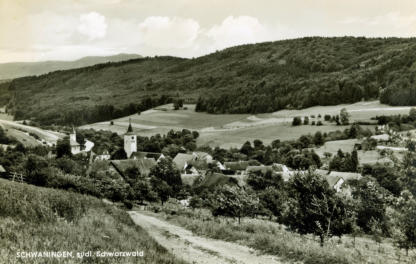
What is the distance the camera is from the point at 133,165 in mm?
75062

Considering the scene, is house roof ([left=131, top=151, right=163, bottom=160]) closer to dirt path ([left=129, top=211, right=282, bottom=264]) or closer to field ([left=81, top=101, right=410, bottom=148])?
field ([left=81, top=101, right=410, bottom=148])

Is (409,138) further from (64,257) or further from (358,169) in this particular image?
(358,169)

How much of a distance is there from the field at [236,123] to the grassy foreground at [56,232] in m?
97.7

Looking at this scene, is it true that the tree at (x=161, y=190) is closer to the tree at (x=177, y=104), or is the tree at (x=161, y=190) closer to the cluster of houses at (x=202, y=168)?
the cluster of houses at (x=202, y=168)

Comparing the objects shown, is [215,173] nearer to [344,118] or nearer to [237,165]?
[237,165]

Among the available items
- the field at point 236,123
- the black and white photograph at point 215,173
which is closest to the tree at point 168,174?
the black and white photograph at point 215,173

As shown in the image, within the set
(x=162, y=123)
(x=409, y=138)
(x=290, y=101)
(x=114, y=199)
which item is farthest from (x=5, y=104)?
(x=290, y=101)

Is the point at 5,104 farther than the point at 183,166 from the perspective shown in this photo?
No

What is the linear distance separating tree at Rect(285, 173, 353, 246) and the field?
275ft

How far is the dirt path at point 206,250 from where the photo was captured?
14.6 m

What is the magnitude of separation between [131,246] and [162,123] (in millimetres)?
132288

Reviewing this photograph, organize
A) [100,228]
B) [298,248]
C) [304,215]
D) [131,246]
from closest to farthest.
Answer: [131,246]
[100,228]
[298,248]
[304,215]

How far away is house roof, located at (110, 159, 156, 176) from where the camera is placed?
73.3 meters

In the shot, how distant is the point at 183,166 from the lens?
9569cm
